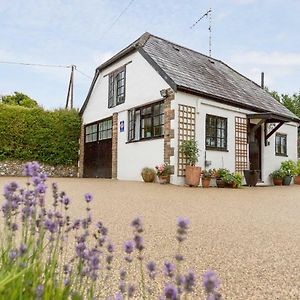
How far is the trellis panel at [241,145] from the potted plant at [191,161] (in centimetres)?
217

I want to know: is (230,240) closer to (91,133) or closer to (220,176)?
(220,176)

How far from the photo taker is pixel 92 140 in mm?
14930

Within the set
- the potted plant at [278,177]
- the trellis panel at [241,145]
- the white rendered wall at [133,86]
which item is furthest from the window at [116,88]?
the potted plant at [278,177]

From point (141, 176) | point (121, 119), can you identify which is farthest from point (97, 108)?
point (141, 176)

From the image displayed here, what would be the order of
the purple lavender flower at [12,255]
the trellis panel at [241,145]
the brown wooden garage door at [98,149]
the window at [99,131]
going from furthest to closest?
the window at [99,131], the brown wooden garage door at [98,149], the trellis panel at [241,145], the purple lavender flower at [12,255]

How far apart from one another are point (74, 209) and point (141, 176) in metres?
6.68

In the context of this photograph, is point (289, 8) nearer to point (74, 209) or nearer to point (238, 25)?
point (238, 25)

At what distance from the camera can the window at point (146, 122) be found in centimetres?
1066

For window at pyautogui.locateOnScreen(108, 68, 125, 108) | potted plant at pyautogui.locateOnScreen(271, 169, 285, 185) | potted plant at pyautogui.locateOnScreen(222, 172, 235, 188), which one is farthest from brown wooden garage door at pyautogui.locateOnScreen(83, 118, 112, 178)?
potted plant at pyautogui.locateOnScreen(271, 169, 285, 185)

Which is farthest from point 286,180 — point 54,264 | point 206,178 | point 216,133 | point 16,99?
point 16,99

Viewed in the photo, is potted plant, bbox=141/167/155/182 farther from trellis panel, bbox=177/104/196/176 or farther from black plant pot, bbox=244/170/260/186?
black plant pot, bbox=244/170/260/186

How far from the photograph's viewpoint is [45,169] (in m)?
14.8

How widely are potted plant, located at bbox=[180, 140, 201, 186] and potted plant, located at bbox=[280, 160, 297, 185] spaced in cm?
470

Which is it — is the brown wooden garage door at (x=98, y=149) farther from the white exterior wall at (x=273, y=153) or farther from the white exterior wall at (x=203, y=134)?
the white exterior wall at (x=273, y=153)
